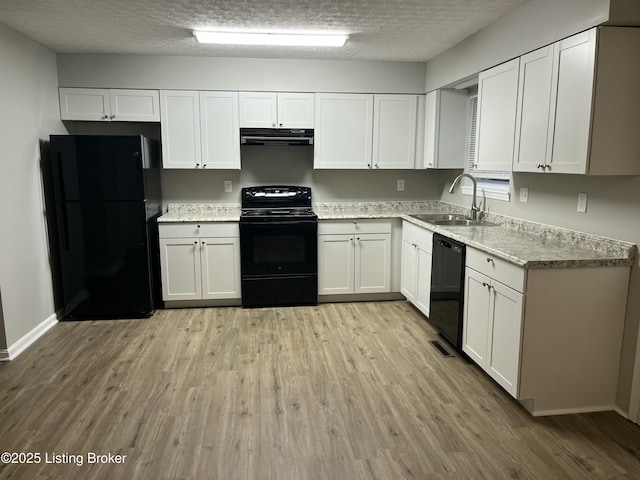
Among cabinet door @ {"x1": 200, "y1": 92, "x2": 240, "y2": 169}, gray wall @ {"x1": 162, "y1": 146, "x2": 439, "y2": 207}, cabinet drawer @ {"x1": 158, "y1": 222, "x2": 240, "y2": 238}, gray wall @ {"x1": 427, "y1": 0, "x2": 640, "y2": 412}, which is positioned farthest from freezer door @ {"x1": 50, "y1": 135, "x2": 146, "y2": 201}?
gray wall @ {"x1": 427, "y1": 0, "x2": 640, "y2": 412}

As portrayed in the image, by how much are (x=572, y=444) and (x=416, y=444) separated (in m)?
0.79

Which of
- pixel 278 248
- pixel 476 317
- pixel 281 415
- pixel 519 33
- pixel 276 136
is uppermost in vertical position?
pixel 519 33

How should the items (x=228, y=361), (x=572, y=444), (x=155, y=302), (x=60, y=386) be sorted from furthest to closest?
(x=155, y=302) → (x=228, y=361) → (x=60, y=386) → (x=572, y=444)

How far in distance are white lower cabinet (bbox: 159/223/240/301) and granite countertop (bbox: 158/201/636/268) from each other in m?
0.11

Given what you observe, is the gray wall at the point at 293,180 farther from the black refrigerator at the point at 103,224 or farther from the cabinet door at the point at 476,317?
the cabinet door at the point at 476,317

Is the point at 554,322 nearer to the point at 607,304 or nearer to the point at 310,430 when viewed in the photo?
the point at 607,304

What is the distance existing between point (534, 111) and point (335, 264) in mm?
2345

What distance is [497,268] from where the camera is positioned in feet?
8.92

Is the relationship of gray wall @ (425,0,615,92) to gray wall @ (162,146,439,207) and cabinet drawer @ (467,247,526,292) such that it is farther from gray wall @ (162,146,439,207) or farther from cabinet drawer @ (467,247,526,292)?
cabinet drawer @ (467,247,526,292)

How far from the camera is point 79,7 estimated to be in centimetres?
299

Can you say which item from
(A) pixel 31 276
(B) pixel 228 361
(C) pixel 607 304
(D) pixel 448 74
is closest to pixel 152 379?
(B) pixel 228 361

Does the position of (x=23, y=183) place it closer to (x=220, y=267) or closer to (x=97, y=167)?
(x=97, y=167)

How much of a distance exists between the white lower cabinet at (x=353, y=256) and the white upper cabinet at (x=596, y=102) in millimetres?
2139

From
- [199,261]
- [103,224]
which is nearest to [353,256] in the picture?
[199,261]
